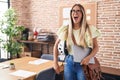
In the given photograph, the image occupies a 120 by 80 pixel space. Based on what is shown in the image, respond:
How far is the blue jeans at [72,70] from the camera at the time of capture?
88.0 inches

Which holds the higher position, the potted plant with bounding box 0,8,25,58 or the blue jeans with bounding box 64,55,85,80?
the potted plant with bounding box 0,8,25,58

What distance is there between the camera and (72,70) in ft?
7.54

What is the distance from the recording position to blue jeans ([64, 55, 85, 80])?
224 centimetres

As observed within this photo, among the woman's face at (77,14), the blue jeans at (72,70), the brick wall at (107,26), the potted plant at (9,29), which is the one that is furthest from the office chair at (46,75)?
the potted plant at (9,29)

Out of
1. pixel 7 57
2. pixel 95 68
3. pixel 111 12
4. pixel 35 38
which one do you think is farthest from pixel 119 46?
pixel 7 57

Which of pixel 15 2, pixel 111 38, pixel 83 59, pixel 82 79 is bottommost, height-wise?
pixel 82 79

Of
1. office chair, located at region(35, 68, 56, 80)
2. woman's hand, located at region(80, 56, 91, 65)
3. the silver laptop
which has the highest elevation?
the silver laptop

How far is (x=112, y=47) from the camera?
4227mm

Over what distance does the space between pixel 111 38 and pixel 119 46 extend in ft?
0.85

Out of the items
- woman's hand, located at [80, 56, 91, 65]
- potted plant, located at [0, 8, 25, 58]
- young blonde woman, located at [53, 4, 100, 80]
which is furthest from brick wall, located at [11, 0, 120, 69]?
woman's hand, located at [80, 56, 91, 65]

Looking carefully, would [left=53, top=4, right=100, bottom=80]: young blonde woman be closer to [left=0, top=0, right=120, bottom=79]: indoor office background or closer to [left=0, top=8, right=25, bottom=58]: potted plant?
[left=0, top=0, right=120, bottom=79]: indoor office background

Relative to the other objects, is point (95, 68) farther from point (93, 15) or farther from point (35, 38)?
point (35, 38)

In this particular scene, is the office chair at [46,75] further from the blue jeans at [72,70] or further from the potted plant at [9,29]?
the potted plant at [9,29]

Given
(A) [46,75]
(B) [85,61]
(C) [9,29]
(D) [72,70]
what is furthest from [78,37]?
(C) [9,29]
